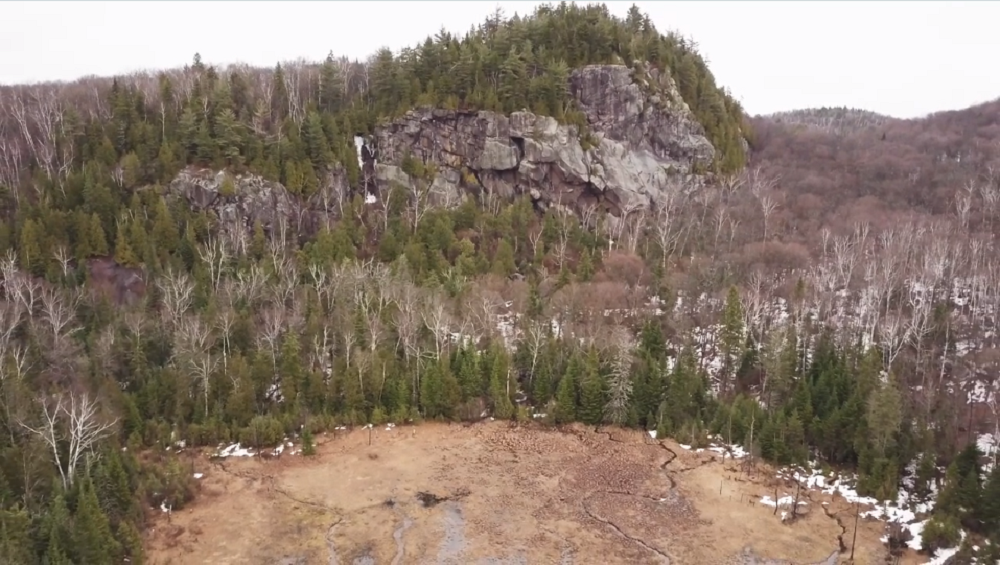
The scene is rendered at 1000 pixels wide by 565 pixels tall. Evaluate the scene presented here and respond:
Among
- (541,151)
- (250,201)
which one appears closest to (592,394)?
(541,151)

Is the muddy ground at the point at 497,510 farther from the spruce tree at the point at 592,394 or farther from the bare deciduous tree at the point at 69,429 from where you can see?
the bare deciduous tree at the point at 69,429

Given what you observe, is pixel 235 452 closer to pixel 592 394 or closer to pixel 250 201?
pixel 592 394

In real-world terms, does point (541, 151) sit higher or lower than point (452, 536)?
higher

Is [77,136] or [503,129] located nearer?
[77,136]

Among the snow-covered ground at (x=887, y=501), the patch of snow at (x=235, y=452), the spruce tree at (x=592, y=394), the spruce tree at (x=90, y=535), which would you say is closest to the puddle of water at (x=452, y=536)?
the spruce tree at (x=592, y=394)

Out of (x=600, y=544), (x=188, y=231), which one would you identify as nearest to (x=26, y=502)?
(x=600, y=544)

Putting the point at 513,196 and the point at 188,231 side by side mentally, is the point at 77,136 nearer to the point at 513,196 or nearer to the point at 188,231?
the point at 188,231

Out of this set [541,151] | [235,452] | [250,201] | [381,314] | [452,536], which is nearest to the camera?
[452,536]
